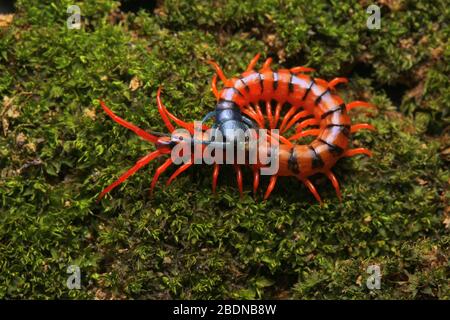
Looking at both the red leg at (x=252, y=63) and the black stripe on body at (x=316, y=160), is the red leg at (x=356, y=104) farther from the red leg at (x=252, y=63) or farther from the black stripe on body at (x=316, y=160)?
the red leg at (x=252, y=63)

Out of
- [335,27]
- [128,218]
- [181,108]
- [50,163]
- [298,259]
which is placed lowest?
[298,259]

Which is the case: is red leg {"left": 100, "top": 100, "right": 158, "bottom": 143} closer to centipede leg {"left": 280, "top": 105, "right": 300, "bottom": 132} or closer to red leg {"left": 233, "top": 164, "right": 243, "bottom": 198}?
red leg {"left": 233, "top": 164, "right": 243, "bottom": 198}

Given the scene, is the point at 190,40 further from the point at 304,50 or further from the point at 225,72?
the point at 304,50

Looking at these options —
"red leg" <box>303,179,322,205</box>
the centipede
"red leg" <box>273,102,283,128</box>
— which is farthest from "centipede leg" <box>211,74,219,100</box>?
"red leg" <box>303,179,322,205</box>

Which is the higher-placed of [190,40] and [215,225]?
[190,40]

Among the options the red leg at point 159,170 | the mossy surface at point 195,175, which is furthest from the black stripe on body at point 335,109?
the red leg at point 159,170

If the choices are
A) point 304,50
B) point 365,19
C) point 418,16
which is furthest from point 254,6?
point 418,16

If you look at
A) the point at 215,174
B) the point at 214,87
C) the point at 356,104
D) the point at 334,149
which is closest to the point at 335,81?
the point at 356,104

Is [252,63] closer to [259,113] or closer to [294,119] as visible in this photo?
[259,113]

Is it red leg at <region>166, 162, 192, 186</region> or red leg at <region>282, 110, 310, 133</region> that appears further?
red leg at <region>282, 110, 310, 133</region>
